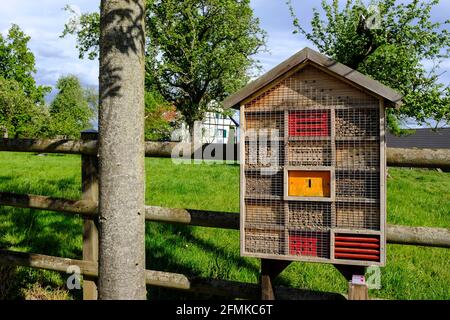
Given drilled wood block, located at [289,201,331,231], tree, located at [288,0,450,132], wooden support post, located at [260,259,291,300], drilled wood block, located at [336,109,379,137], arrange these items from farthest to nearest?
tree, located at [288,0,450,132] → wooden support post, located at [260,259,291,300] → drilled wood block, located at [289,201,331,231] → drilled wood block, located at [336,109,379,137]

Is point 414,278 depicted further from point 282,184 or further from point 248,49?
point 248,49

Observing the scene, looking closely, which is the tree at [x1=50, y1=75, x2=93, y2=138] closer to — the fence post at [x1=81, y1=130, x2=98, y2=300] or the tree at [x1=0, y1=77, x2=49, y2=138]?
the tree at [x1=0, y1=77, x2=49, y2=138]

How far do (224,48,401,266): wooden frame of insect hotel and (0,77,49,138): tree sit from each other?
34.6m

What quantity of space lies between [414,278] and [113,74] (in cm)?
347

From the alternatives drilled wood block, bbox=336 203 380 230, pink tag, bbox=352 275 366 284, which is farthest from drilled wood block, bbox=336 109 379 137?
pink tag, bbox=352 275 366 284

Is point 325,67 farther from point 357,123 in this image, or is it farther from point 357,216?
point 357,216

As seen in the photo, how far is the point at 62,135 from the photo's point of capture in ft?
123

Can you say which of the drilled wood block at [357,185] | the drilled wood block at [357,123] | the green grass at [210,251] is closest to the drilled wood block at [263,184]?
the drilled wood block at [357,185]

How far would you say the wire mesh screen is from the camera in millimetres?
2705

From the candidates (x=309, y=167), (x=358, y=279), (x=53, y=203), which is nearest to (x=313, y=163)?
(x=309, y=167)

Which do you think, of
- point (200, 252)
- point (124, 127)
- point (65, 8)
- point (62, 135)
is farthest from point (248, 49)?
point (124, 127)

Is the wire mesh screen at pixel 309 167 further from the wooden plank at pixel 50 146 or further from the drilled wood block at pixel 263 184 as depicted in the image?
the wooden plank at pixel 50 146

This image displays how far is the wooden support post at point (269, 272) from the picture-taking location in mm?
3092

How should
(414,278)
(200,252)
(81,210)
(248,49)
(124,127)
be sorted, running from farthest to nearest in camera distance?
(248,49)
(200,252)
(414,278)
(81,210)
(124,127)
